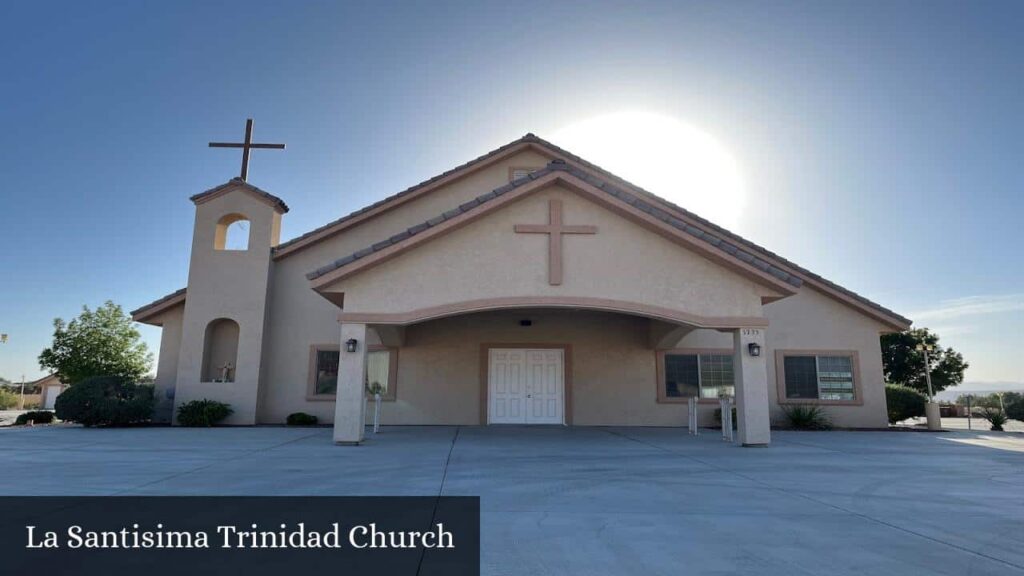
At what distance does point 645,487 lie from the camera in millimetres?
6934

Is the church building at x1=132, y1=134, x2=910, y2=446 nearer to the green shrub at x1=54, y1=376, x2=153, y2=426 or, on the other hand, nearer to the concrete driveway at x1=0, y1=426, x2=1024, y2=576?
the green shrub at x1=54, y1=376, x2=153, y2=426

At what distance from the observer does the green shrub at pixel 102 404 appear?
1514 cm

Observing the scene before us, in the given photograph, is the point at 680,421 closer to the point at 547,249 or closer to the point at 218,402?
the point at 547,249

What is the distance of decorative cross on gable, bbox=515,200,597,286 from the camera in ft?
38.4

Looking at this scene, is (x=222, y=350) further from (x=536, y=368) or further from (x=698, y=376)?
(x=698, y=376)

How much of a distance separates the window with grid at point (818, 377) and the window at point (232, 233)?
17.0 metres

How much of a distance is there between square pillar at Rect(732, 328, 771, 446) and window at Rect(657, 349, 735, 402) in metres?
5.01

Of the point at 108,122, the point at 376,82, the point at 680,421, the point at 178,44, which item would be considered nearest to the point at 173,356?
the point at 108,122

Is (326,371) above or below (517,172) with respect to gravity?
below

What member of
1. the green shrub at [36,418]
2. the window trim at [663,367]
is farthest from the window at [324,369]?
the window trim at [663,367]

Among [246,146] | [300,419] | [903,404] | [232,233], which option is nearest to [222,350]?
[300,419]

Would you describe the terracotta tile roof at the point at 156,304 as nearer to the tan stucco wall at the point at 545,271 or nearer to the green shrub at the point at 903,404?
the tan stucco wall at the point at 545,271

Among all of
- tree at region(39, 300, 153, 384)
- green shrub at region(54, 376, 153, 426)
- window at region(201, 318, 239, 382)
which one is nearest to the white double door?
window at region(201, 318, 239, 382)

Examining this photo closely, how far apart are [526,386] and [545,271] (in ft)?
20.5
